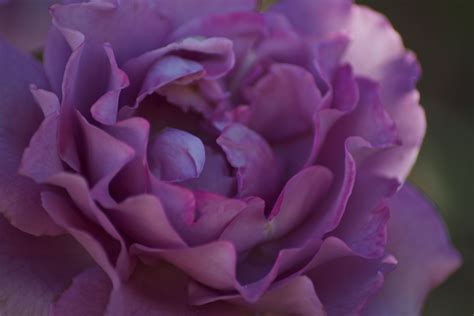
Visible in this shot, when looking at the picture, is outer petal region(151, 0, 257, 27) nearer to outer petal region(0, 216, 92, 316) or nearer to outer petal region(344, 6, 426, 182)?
outer petal region(344, 6, 426, 182)

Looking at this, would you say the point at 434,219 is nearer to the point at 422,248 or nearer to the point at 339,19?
the point at 422,248

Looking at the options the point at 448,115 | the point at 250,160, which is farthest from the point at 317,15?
the point at 448,115

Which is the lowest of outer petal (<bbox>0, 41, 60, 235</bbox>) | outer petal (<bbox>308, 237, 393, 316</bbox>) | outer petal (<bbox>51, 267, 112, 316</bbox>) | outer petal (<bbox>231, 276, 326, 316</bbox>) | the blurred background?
the blurred background

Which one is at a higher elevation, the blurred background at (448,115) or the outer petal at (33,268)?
the outer petal at (33,268)

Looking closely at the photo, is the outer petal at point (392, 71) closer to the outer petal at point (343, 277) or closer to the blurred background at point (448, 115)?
the outer petal at point (343, 277)

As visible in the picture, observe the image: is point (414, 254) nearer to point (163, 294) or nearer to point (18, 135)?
point (163, 294)

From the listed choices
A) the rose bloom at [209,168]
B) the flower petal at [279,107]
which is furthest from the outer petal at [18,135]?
the flower petal at [279,107]

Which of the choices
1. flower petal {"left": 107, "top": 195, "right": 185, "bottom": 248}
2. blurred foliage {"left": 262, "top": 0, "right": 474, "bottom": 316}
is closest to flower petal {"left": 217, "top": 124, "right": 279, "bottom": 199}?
flower petal {"left": 107, "top": 195, "right": 185, "bottom": 248}
